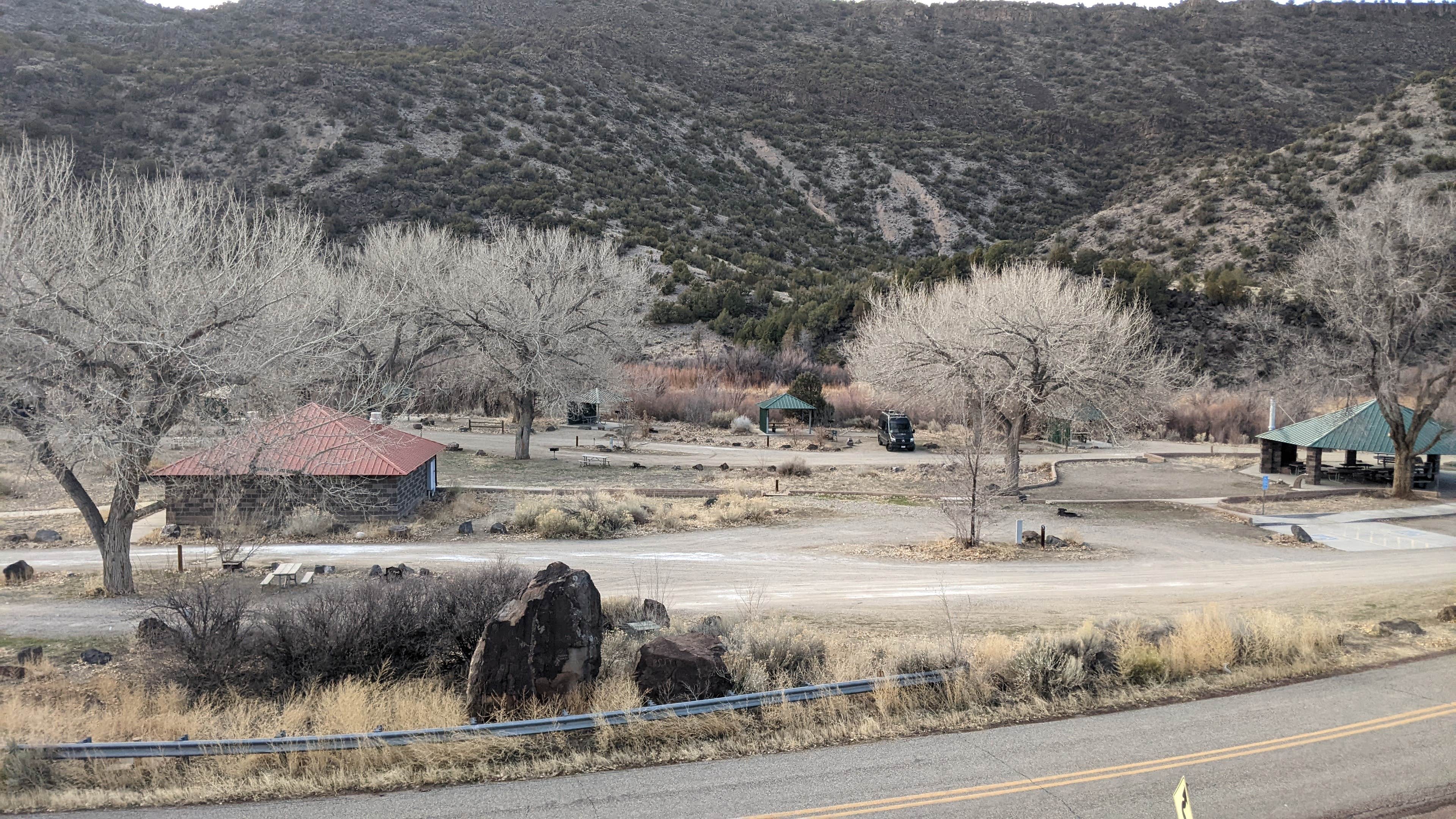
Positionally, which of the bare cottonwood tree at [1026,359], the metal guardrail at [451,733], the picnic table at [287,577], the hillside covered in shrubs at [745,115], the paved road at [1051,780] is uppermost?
the hillside covered in shrubs at [745,115]

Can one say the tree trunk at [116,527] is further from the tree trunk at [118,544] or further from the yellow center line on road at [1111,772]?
the yellow center line on road at [1111,772]

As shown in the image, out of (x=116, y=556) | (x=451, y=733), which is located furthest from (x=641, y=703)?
(x=116, y=556)

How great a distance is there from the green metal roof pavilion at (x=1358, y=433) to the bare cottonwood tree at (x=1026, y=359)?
459 cm

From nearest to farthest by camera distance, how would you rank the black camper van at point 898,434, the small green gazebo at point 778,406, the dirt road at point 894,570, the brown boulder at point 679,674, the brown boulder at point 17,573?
the brown boulder at point 679,674, the dirt road at point 894,570, the brown boulder at point 17,573, the black camper van at point 898,434, the small green gazebo at point 778,406

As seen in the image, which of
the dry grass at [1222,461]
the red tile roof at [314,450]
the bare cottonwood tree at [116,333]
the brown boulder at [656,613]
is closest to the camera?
the brown boulder at [656,613]

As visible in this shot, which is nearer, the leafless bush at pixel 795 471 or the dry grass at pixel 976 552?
the dry grass at pixel 976 552

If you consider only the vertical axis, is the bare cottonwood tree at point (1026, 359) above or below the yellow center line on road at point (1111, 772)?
above

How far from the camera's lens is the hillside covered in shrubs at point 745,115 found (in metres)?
58.9

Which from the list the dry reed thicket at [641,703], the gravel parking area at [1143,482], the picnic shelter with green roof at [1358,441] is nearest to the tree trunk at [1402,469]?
the picnic shelter with green roof at [1358,441]

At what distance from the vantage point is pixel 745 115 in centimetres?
8600

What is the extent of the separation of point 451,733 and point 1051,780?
5.26 m

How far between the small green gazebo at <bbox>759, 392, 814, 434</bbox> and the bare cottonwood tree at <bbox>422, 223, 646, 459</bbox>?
30.5 ft

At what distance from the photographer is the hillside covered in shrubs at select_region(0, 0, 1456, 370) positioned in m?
58.9

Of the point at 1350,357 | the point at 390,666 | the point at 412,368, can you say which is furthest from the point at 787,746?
the point at 412,368
